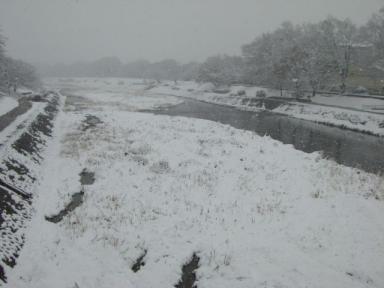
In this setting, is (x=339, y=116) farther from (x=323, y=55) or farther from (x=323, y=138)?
(x=323, y=55)

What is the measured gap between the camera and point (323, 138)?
30.1 metres

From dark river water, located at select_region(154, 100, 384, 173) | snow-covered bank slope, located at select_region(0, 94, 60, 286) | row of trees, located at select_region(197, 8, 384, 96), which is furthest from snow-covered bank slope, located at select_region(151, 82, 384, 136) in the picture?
snow-covered bank slope, located at select_region(0, 94, 60, 286)

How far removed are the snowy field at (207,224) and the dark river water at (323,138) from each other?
5.20 meters

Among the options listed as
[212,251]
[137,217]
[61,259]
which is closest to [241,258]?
[212,251]

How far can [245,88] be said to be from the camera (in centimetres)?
7019

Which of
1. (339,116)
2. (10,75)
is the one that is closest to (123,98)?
(10,75)

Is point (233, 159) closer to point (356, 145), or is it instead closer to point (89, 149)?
point (89, 149)

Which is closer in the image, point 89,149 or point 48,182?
point 48,182

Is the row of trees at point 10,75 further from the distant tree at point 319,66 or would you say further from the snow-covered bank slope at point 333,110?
the distant tree at point 319,66

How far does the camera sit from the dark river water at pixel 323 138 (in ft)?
73.5

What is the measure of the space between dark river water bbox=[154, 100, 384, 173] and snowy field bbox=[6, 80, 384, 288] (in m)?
5.20

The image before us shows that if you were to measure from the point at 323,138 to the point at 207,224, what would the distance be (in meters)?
24.5

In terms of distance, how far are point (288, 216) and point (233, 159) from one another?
28.6 ft

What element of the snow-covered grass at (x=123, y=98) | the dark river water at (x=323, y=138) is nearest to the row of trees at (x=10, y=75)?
the snow-covered grass at (x=123, y=98)
